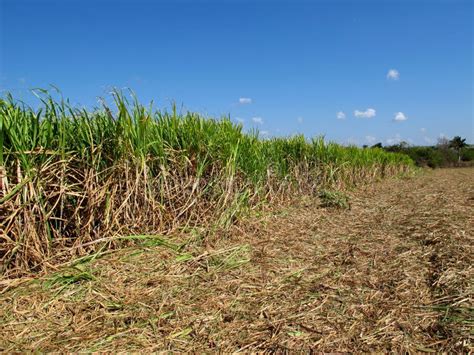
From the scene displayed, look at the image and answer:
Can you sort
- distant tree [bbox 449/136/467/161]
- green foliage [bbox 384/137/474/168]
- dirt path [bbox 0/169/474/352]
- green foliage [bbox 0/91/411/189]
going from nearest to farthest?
dirt path [bbox 0/169/474/352]
green foliage [bbox 0/91/411/189]
green foliage [bbox 384/137/474/168]
distant tree [bbox 449/136/467/161]

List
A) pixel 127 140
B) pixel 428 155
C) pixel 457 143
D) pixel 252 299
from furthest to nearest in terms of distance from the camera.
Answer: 1. pixel 457 143
2. pixel 428 155
3. pixel 127 140
4. pixel 252 299

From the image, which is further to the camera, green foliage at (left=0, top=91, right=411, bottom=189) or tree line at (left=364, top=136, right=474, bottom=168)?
tree line at (left=364, top=136, right=474, bottom=168)

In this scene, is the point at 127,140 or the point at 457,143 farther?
the point at 457,143

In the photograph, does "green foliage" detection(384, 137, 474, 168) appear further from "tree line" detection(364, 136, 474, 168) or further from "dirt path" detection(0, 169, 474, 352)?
"dirt path" detection(0, 169, 474, 352)

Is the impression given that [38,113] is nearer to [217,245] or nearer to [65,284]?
[65,284]

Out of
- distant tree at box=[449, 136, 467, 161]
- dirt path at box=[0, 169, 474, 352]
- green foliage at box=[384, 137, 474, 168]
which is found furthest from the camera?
distant tree at box=[449, 136, 467, 161]

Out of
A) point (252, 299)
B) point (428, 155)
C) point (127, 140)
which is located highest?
point (428, 155)

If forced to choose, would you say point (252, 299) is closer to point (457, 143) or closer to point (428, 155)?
point (428, 155)

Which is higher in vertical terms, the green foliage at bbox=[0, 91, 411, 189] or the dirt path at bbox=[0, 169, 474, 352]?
the green foliage at bbox=[0, 91, 411, 189]

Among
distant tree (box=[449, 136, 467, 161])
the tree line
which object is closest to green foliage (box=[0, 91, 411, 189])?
the tree line

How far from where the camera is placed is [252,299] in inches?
70.2

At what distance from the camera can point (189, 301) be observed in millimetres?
1743

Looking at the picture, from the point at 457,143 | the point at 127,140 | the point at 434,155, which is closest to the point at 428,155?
the point at 434,155

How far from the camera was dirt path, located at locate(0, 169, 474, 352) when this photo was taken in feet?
4.58
